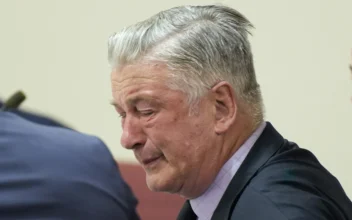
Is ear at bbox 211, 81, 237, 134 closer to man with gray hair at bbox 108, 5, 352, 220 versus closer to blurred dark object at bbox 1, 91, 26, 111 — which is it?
man with gray hair at bbox 108, 5, 352, 220

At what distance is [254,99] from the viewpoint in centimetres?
154

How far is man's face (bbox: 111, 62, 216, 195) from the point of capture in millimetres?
1490

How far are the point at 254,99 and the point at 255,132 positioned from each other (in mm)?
68

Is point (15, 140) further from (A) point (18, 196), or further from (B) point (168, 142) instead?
(B) point (168, 142)

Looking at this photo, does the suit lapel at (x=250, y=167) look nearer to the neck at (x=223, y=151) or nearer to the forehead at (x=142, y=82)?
the neck at (x=223, y=151)

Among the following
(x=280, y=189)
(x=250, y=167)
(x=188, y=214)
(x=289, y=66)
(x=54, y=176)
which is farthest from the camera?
(x=289, y=66)

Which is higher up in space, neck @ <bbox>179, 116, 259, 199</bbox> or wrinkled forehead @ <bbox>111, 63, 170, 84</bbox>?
wrinkled forehead @ <bbox>111, 63, 170, 84</bbox>

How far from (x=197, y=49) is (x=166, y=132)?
179mm

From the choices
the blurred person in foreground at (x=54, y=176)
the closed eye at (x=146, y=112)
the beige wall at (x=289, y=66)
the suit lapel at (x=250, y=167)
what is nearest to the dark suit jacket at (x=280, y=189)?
the suit lapel at (x=250, y=167)

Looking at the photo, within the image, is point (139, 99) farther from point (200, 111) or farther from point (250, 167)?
point (250, 167)

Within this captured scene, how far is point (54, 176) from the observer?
0.80 m

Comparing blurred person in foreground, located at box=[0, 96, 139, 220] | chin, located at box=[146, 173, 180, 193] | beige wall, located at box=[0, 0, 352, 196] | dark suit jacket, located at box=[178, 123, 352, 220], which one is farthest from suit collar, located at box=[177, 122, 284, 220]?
beige wall, located at box=[0, 0, 352, 196]

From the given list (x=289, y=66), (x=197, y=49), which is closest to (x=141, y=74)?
(x=197, y=49)

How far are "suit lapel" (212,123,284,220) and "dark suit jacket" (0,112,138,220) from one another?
0.56 m
